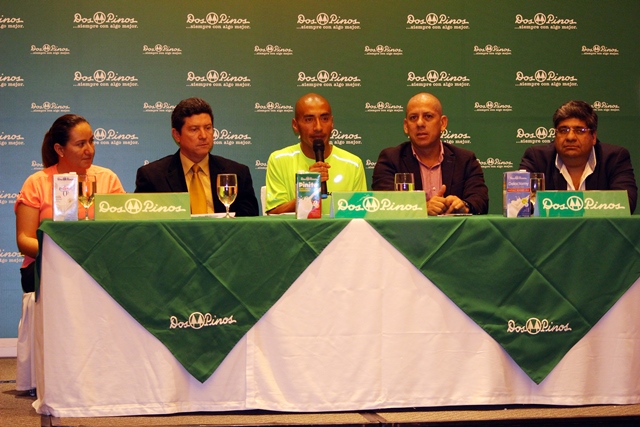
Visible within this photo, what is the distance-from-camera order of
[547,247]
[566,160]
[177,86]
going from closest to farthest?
[547,247]
[566,160]
[177,86]

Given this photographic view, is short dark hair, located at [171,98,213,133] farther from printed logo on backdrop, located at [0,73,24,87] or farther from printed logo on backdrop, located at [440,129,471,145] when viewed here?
printed logo on backdrop, located at [440,129,471,145]

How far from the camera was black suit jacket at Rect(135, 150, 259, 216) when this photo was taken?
3.42 m

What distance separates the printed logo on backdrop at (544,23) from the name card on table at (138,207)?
11.7ft

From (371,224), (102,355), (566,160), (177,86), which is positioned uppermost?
(177,86)

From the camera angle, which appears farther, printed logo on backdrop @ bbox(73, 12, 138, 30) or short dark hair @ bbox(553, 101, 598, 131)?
printed logo on backdrop @ bbox(73, 12, 138, 30)

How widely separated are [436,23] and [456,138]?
2.78 ft

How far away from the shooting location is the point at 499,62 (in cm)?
522

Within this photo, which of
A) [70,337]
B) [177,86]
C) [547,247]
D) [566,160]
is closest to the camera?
[70,337]

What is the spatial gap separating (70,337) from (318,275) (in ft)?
2.87

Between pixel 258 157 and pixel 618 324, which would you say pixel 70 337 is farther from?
pixel 258 157

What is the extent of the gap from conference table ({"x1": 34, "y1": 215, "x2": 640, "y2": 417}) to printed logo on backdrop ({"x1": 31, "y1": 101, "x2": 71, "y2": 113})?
9.16 ft

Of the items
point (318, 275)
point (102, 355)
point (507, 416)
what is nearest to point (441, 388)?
point (507, 416)

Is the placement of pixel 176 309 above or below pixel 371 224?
below

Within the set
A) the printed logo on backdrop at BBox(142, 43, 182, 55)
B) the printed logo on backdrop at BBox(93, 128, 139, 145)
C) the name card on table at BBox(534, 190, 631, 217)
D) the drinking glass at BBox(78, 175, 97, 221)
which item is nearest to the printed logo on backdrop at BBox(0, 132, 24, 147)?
the printed logo on backdrop at BBox(93, 128, 139, 145)
